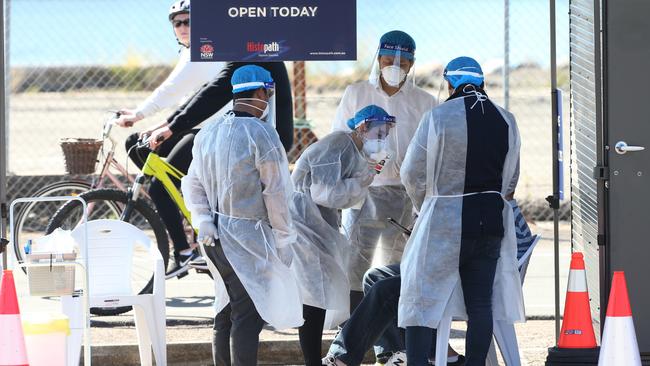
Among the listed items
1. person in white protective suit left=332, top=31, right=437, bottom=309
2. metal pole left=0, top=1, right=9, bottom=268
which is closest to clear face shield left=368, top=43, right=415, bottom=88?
person in white protective suit left=332, top=31, right=437, bottom=309

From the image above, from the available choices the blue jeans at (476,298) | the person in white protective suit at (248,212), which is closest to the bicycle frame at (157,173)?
the person in white protective suit at (248,212)

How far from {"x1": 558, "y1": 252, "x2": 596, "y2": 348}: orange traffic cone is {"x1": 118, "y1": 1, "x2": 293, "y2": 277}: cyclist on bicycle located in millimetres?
2448

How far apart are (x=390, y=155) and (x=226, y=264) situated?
1.16m

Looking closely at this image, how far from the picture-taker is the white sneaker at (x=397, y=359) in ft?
21.1

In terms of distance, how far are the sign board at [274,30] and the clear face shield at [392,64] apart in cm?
15

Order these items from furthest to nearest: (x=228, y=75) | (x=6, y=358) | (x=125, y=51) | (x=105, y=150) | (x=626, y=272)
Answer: (x=125, y=51) < (x=105, y=150) < (x=228, y=75) < (x=626, y=272) < (x=6, y=358)

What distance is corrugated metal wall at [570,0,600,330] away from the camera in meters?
6.22

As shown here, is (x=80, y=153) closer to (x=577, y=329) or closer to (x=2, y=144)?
(x=2, y=144)

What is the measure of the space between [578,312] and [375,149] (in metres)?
1.34

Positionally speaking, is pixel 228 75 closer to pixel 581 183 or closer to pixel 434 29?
pixel 581 183

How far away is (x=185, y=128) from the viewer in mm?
8086

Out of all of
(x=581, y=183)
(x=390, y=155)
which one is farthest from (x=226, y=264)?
(x=581, y=183)

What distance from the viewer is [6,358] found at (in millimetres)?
5234

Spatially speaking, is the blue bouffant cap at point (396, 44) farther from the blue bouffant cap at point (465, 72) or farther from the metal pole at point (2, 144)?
the metal pole at point (2, 144)
